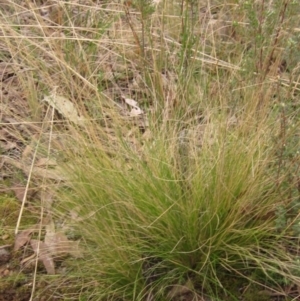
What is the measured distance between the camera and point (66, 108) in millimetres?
2430

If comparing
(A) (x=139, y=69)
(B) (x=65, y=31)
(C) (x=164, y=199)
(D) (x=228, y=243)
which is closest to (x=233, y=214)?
(D) (x=228, y=243)

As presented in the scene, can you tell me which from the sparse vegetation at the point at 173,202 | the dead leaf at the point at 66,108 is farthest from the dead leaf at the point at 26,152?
the dead leaf at the point at 66,108

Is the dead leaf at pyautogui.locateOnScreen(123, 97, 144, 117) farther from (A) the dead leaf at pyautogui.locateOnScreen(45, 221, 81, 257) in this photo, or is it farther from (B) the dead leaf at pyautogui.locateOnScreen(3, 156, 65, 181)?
(A) the dead leaf at pyautogui.locateOnScreen(45, 221, 81, 257)

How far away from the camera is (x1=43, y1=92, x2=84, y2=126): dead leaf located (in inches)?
92.0

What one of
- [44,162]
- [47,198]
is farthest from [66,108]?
[47,198]

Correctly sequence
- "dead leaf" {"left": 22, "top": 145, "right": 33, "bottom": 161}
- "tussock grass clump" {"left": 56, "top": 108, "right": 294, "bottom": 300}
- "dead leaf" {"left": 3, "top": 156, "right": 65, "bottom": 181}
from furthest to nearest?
1. "dead leaf" {"left": 22, "top": 145, "right": 33, "bottom": 161}
2. "dead leaf" {"left": 3, "top": 156, "right": 65, "bottom": 181}
3. "tussock grass clump" {"left": 56, "top": 108, "right": 294, "bottom": 300}

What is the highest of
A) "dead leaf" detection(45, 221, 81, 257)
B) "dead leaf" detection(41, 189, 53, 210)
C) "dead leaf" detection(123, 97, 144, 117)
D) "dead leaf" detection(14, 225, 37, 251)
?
"dead leaf" detection(123, 97, 144, 117)

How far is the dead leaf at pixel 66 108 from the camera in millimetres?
2338

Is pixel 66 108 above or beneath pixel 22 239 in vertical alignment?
above

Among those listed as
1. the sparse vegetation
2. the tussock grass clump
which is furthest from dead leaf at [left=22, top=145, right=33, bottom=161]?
the tussock grass clump

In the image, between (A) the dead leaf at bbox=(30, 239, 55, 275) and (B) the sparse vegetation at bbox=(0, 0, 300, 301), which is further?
(A) the dead leaf at bbox=(30, 239, 55, 275)

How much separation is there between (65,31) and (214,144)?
4.37 feet

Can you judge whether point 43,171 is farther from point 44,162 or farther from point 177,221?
point 177,221

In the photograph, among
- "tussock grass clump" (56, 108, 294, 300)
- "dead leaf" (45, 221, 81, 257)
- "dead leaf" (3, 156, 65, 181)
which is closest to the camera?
"tussock grass clump" (56, 108, 294, 300)
